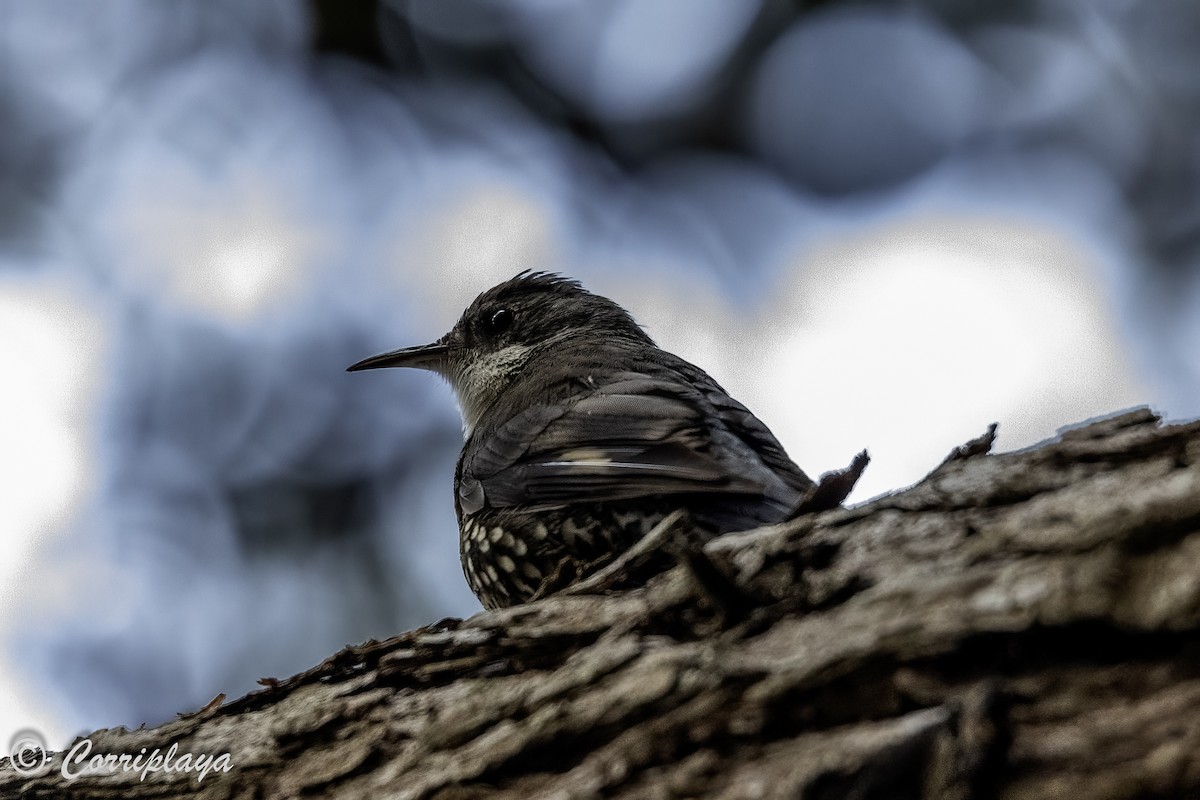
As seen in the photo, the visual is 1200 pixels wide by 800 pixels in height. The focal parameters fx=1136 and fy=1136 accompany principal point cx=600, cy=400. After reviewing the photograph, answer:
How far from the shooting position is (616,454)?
3.55 m

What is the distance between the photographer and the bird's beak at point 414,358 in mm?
5770

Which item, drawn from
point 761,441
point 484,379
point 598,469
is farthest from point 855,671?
point 484,379

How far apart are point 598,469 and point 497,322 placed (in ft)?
7.62

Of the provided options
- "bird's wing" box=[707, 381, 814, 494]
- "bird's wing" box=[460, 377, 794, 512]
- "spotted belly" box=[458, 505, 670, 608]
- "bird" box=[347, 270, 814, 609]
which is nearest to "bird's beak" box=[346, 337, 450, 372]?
"bird" box=[347, 270, 814, 609]

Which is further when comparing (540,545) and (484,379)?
(484,379)

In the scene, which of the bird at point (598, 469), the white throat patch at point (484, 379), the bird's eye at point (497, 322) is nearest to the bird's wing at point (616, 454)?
the bird at point (598, 469)

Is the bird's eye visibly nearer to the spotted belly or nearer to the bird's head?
the bird's head

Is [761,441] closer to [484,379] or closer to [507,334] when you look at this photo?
[484,379]

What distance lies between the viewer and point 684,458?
11.1ft

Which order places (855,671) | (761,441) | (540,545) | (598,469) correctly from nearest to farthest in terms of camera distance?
(855,671) → (598,469) → (540,545) → (761,441)

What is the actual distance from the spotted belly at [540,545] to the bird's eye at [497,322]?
1.74 m

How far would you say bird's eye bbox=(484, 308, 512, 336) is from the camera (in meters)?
5.72

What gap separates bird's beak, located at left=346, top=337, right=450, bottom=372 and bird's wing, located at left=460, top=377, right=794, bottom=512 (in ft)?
5.03

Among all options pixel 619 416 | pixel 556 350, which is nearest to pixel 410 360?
pixel 556 350
